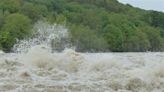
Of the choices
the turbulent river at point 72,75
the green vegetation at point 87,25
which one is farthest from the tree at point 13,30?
the turbulent river at point 72,75

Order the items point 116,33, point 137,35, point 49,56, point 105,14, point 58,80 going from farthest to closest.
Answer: point 105,14 < point 137,35 < point 116,33 < point 49,56 < point 58,80

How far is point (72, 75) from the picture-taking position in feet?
46.7

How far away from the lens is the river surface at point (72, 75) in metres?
12.3

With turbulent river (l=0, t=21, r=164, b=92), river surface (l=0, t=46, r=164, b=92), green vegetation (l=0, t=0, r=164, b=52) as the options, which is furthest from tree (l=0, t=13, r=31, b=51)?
turbulent river (l=0, t=21, r=164, b=92)

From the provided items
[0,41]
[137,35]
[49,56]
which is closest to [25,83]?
[49,56]

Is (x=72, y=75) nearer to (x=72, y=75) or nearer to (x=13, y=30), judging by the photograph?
(x=72, y=75)

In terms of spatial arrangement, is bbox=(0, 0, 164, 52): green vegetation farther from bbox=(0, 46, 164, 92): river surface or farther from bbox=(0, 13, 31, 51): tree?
bbox=(0, 46, 164, 92): river surface

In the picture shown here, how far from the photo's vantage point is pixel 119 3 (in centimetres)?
15050

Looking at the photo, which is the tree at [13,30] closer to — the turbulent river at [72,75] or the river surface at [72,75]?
the river surface at [72,75]

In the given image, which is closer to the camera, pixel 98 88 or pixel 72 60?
pixel 98 88

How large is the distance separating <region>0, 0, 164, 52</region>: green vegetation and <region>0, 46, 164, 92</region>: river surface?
6576 centimetres

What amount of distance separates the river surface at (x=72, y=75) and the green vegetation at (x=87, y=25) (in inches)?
2589

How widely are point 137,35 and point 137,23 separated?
14.3 m

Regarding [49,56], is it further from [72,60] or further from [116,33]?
[116,33]
